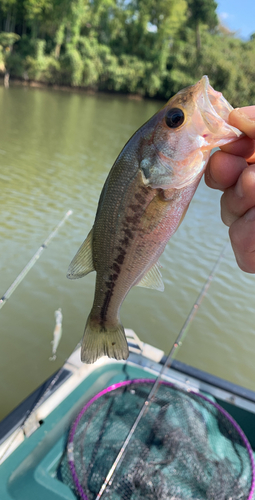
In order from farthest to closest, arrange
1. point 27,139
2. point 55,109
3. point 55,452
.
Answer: point 55,109 → point 27,139 → point 55,452

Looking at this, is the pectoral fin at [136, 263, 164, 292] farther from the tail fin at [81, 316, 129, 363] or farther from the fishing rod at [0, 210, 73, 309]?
the fishing rod at [0, 210, 73, 309]

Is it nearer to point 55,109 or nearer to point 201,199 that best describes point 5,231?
point 201,199

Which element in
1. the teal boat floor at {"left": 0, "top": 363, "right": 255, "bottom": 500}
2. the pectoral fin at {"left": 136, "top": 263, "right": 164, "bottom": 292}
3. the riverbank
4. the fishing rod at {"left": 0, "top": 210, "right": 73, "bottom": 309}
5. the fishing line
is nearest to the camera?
the pectoral fin at {"left": 136, "top": 263, "right": 164, "bottom": 292}

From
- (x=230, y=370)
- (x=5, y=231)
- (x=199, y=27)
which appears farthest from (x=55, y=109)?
(x=199, y=27)

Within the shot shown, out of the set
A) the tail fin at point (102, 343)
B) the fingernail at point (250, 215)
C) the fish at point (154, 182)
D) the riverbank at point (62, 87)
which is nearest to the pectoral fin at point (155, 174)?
the fish at point (154, 182)

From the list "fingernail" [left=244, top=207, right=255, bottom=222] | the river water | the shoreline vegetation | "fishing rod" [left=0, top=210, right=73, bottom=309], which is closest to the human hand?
"fingernail" [left=244, top=207, right=255, bottom=222]

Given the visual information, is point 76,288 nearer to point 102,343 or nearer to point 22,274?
point 22,274

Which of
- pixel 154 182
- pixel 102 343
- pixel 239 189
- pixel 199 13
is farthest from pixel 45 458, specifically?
pixel 199 13
